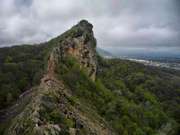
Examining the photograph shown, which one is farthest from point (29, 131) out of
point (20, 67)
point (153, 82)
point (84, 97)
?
point (153, 82)

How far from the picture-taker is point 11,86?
46375 mm

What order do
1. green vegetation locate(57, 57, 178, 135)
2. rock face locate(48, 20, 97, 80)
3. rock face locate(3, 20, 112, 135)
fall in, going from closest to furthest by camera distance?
1. rock face locate(3, 20, 112, 135)
2. green vegetation locate(57, 57, 178, 135)
3. rock face locate(48, 20, 97, 80)

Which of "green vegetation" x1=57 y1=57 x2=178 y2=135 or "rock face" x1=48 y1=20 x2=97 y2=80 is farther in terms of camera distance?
"rock face" x1=48 y1=20 x2=97 y2=80

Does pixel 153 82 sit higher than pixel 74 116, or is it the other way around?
pixel 74 116

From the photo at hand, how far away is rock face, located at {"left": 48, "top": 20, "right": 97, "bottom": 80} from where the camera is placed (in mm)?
51516

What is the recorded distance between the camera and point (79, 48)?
56.8 metres

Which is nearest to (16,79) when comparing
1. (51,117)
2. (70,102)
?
(70,102)

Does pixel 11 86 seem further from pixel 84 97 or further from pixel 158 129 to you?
pixel 158 129

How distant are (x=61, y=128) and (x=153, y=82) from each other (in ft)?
269

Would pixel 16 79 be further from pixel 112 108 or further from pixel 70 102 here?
pixel 70 102

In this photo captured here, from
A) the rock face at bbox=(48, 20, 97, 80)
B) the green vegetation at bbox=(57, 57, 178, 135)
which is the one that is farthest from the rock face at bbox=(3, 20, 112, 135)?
the rock face at bbox=(48, 20, 97, 80)

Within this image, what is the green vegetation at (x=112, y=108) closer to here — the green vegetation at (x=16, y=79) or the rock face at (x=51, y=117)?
the rock face at (x=51, y=117)

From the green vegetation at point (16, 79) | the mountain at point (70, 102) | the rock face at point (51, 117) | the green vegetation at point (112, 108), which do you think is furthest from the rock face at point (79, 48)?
the rock face at point (51, 117)

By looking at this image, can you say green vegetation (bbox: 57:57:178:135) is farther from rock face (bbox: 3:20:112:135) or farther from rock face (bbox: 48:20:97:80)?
rock face (bbox: 3:20:112:135)
